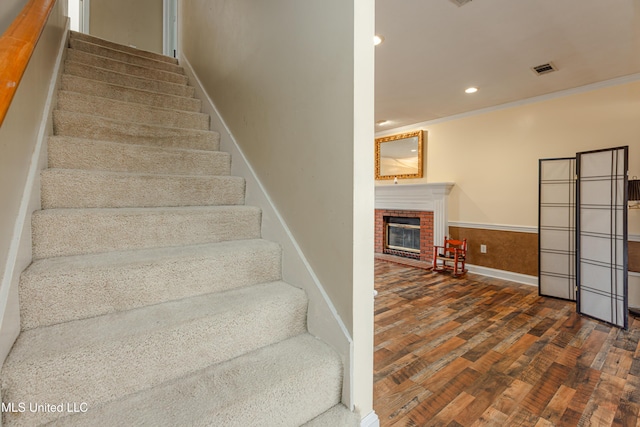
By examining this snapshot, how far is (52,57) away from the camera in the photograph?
5.68 ft

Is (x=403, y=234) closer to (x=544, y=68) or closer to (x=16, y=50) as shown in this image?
(x=544, y=68)

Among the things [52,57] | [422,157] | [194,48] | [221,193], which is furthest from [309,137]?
[422,157]

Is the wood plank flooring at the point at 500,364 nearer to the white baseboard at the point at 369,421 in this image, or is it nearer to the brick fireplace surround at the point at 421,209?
the white baseboard at the point at 369,421

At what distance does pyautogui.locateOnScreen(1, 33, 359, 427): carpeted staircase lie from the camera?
2.87 feet

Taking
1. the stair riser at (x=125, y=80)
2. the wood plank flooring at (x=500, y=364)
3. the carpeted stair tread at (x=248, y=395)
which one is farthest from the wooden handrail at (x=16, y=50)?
the wood plank flooring at (x=500, y=364)

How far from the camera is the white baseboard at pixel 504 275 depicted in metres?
4.04

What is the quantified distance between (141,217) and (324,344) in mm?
989

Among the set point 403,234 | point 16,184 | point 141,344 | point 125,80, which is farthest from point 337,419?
point 403,234

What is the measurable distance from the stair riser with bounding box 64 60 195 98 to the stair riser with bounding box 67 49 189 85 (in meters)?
0.16

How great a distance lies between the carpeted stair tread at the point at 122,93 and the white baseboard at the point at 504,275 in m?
4.39

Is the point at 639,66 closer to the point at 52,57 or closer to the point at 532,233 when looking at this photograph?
the point at 532,233

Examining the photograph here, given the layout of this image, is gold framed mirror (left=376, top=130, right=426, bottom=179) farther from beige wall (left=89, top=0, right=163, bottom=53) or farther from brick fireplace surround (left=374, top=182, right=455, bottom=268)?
beige wall (left=89, top=0, right=163, bottom=53)

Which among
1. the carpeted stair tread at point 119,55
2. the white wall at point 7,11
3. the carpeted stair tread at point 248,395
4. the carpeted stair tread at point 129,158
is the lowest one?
the carpeted stair tread at point 248,395

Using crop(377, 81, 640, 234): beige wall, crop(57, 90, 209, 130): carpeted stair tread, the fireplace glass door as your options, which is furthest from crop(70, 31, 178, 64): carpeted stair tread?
the fireplace glass door
